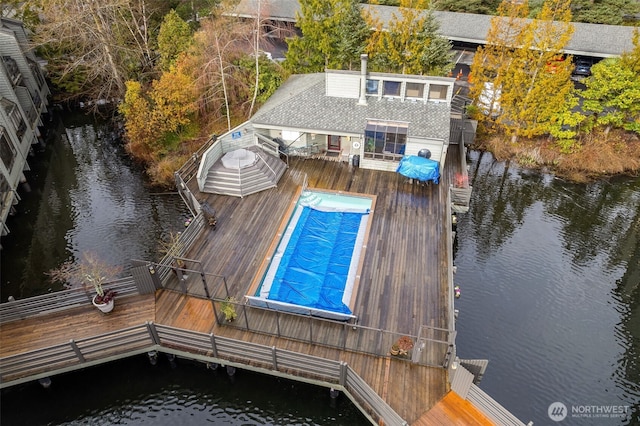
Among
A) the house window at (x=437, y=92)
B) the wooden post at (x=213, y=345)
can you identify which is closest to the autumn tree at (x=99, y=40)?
the house window at (x=437, y=92)

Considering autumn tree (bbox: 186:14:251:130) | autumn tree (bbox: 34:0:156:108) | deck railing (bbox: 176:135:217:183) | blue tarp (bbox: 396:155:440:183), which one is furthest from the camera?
autumn tree (bbox: 186:14:251:130)

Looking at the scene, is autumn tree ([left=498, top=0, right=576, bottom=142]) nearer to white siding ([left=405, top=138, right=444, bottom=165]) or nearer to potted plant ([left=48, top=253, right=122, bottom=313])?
white siding ([left=405, top=138, right=444, bottom=165])

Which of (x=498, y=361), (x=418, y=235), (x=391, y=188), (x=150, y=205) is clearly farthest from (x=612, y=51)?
(x=150, y=205)

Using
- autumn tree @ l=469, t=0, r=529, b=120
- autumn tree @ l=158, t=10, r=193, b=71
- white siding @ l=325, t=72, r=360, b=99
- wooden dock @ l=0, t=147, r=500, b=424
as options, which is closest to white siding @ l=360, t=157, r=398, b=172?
wooden dock @ l=0, t=147, r=500, b=424

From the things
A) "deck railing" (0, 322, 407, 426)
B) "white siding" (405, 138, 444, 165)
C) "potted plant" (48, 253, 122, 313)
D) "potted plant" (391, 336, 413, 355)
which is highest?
"white siding" (405, 138, 444, 165)

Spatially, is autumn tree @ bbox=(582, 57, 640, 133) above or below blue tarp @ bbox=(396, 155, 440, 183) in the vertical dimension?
above

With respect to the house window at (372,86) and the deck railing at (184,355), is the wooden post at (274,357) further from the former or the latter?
the house window at (372,86)
